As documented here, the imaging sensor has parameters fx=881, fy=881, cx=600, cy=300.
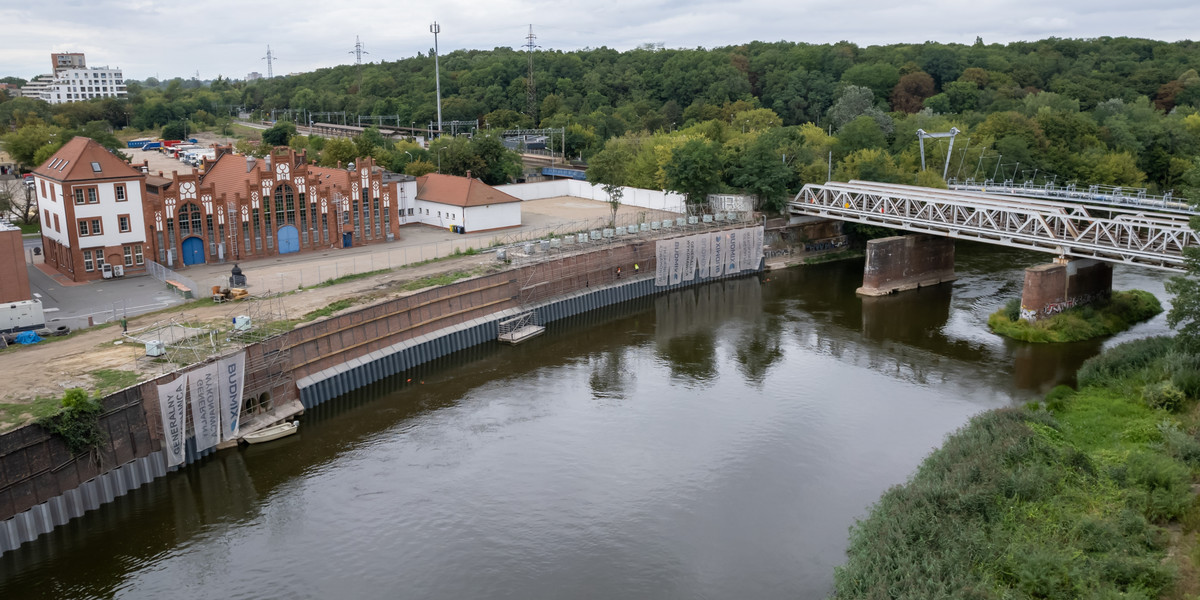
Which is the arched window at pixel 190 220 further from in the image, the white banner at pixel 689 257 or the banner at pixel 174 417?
the white banner at pixel 689 257

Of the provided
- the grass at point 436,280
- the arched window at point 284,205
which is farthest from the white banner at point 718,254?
the arched window at point 284,205

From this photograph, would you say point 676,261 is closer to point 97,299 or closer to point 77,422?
point 97,299

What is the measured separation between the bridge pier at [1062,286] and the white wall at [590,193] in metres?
28.7

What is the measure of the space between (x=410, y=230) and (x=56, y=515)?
3912 centimetres

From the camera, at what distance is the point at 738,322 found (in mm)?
50438

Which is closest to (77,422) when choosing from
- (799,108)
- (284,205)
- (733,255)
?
(284,205)

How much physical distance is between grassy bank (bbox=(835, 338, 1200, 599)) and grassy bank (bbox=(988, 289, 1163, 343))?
46.0 ft

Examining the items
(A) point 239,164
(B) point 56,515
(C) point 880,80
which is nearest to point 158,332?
(B) point 56,515

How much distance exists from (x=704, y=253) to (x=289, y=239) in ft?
88.8

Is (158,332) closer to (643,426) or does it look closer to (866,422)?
(643,426)

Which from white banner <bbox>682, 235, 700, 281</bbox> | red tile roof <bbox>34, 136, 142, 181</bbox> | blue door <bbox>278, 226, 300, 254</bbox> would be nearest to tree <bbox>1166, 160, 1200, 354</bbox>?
white banner <bbox>682, 235, 700, 281</bbox>

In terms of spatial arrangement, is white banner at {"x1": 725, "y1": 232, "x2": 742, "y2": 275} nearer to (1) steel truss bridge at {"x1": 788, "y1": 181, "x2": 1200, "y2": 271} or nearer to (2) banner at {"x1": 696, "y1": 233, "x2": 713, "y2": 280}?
(2) banner at {"x1": 696, "y1": 233, "x2": 713, "y2": 280}

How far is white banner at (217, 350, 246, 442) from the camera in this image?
105 ft

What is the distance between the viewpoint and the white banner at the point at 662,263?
5788 centimetres
